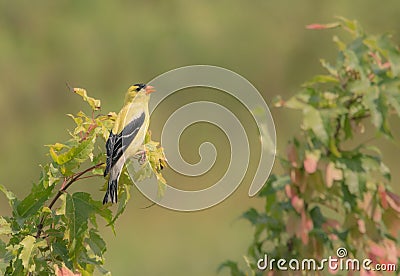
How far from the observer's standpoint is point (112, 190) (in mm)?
1911

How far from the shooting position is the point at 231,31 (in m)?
7.18

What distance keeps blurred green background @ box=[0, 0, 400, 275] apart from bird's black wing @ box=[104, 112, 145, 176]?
3754 mm

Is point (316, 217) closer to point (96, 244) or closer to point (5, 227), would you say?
point (96, 244)

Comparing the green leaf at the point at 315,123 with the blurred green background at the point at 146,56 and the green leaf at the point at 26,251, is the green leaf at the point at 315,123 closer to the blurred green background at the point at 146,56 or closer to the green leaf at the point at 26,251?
the green leaf at the point at 26,251

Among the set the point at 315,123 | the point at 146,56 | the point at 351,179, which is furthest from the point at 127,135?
the point at 146,56

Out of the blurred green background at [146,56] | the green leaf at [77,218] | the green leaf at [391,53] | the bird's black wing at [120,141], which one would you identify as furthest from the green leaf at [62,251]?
the blurred green background at [146,56]

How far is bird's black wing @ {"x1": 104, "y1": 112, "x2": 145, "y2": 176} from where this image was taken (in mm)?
1891

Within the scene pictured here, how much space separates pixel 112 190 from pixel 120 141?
14cm

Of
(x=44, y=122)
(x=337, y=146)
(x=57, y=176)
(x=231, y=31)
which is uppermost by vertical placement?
(x=231, y=31)

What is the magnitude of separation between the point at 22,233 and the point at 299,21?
5.71 metres

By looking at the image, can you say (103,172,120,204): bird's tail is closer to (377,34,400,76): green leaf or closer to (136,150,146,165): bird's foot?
(136,150,146,165): bird's foot

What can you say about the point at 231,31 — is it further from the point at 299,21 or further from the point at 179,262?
the point at 179,262

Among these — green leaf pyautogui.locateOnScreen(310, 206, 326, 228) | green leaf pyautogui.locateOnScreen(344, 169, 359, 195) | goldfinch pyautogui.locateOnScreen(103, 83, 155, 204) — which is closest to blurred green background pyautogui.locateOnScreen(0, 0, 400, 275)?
green leaf pyautogui.locateOnScreen(310, 206, 326, 228)

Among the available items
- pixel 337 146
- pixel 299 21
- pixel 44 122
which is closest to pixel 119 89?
pixel 44 122
